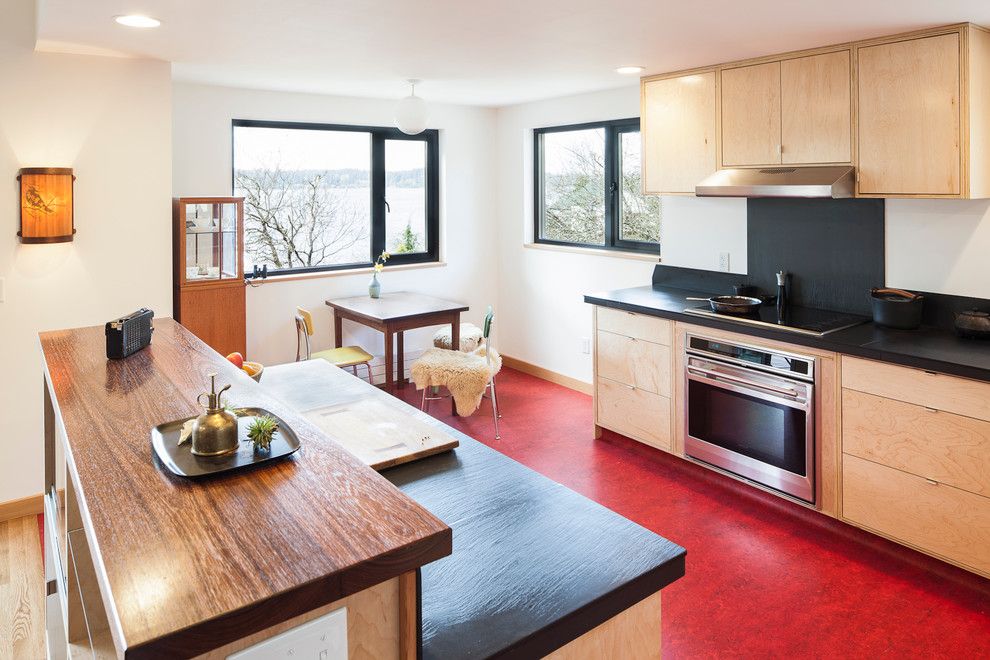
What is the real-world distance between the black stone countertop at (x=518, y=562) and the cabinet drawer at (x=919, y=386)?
74.7 inches

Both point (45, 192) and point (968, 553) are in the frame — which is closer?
A: point (968, 553)

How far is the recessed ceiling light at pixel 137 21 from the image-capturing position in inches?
110

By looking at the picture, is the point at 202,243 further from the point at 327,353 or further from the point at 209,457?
the point at 209,457

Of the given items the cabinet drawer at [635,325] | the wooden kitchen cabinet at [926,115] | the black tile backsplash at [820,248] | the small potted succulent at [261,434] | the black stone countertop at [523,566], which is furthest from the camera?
the cabinet drawer at [635,325]

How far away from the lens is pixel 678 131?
4094 millimetres

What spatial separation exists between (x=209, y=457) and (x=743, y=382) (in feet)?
9.41

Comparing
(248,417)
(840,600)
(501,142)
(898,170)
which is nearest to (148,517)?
(248,417)

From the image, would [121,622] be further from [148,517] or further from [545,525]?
[545,525]

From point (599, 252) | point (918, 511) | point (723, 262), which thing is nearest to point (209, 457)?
point (918, 511)

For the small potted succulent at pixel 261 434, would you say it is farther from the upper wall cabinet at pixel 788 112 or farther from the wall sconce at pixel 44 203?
the upper wall cabinet at pixel 788 112

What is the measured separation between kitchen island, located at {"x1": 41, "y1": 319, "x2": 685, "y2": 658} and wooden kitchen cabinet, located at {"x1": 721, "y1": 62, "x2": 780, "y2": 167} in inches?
101

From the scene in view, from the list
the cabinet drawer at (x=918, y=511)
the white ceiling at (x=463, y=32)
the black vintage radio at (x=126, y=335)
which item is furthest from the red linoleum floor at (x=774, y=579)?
the white ceiling at (x=463, y=32)

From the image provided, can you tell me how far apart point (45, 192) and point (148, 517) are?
118 inches

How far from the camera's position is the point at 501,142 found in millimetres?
6152
